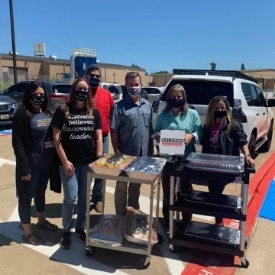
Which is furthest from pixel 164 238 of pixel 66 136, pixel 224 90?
pixel 224 90

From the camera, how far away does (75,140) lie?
11.2 ft

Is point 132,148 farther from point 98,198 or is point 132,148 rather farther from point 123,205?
point 98,198

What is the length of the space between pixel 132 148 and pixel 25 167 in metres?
1.17

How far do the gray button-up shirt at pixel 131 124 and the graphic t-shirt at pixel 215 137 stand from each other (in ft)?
2.45

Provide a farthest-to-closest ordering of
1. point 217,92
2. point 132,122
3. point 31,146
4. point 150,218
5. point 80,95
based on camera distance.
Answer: point 217,92 → point 132,122 → point 31,146 → point 80,95 → point 150,218

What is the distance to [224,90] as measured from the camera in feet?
18.2

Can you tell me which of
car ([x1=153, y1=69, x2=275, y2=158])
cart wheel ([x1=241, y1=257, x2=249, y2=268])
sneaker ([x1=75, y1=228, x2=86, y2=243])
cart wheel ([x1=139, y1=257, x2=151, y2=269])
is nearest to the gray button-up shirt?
sneaker ([x1=75, y1=228, x2=86, y2=243])

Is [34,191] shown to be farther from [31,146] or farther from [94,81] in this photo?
[94,81]

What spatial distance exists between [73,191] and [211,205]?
1453mm

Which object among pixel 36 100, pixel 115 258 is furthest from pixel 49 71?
pixel 115 258

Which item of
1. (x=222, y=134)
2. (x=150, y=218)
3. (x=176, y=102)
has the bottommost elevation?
(x=150, y=218)

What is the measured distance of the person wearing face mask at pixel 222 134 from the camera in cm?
369

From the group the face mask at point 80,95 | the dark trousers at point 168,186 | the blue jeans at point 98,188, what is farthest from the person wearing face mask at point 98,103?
the dark trousers at point 168,186

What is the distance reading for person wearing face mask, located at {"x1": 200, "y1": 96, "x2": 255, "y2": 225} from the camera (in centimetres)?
369
